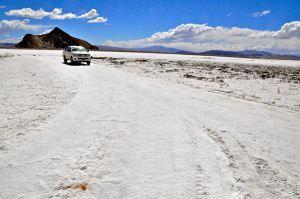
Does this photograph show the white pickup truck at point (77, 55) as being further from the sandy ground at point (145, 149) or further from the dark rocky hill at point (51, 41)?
the dark rocky hill at point (51, 41)

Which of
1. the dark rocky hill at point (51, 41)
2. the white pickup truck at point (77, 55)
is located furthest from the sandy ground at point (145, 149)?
the dark rocky hill at point (51, 41)

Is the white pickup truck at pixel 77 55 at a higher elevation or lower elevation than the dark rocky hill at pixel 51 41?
lower

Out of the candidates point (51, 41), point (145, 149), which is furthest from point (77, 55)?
point (51, 41)

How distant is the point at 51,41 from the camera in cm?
18100

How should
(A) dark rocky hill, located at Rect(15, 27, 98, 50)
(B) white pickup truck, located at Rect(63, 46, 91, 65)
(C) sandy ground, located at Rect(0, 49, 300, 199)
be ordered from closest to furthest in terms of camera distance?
(C) sandy ground, located at Rect(0, 49, 300, 199) → (B) white pickup truck, located at Rect(63, 46, 91, 65) → (A) dark rocky hill, located at Rect(15, 27, 98, 50)

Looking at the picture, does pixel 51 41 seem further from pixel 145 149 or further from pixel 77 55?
pixel 145 149

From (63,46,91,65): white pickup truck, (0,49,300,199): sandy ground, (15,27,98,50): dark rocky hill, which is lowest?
(0,49,300,199): sandy ground

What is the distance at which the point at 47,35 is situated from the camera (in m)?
186

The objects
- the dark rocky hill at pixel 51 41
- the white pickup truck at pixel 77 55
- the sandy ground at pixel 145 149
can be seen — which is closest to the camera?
the sandy ground at pixel 145 149

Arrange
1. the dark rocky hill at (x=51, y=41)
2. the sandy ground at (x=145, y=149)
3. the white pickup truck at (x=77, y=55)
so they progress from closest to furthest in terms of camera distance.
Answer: the sandy ground at (x=145, y=149) → the white pickup truck at (x=77, y=55) → the dark rocky hill at (x=51, y=41)

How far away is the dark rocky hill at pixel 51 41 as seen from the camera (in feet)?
550

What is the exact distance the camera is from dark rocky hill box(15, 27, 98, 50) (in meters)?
168

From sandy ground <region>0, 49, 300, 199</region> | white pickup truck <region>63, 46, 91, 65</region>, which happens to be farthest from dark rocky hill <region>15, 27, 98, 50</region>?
sandy ground <region>0, 49, 300, 199</region>

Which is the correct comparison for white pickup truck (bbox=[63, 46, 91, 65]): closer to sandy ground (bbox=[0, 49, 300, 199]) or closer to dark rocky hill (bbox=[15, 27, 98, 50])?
sandy ground (bbox=[0, 49, 300, 199])
